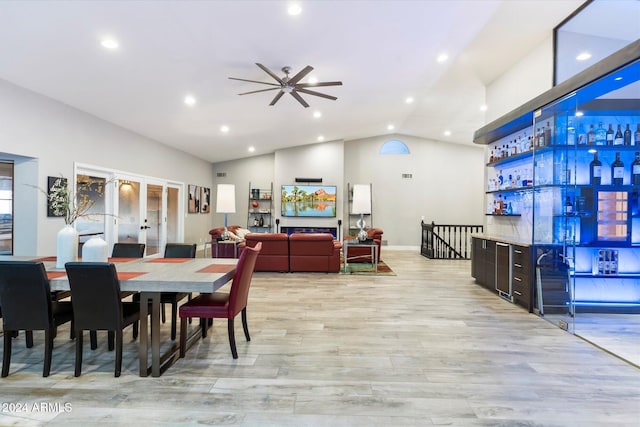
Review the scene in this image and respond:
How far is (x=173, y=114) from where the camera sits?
594 centimetres

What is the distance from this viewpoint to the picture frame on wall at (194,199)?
9227mm

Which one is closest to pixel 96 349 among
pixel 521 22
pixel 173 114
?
pixel 173 114

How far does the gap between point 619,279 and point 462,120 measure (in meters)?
5.36

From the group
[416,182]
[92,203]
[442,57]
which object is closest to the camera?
[442,57]

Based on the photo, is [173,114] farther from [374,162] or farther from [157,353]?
[374,162]

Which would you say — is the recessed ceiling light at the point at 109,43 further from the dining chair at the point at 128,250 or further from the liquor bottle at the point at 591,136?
the liquor bottle at the point at 591,136

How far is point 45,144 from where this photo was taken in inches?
179

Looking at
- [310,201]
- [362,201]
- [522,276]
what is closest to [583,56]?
[522,276]

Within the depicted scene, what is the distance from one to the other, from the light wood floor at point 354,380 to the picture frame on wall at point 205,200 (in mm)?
6974

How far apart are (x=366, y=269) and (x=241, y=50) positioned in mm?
4718

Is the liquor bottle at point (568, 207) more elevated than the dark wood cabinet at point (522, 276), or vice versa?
the liquor bottle at point (568, 207)

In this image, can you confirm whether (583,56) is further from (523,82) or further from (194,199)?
(194,199)

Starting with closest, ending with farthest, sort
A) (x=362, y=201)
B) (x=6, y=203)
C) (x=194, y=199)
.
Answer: (x=6, y=203)
(x=362, y=201)
(x=194, y=199)

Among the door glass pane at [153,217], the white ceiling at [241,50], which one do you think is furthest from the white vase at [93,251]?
the door glass pane at [153,217]
